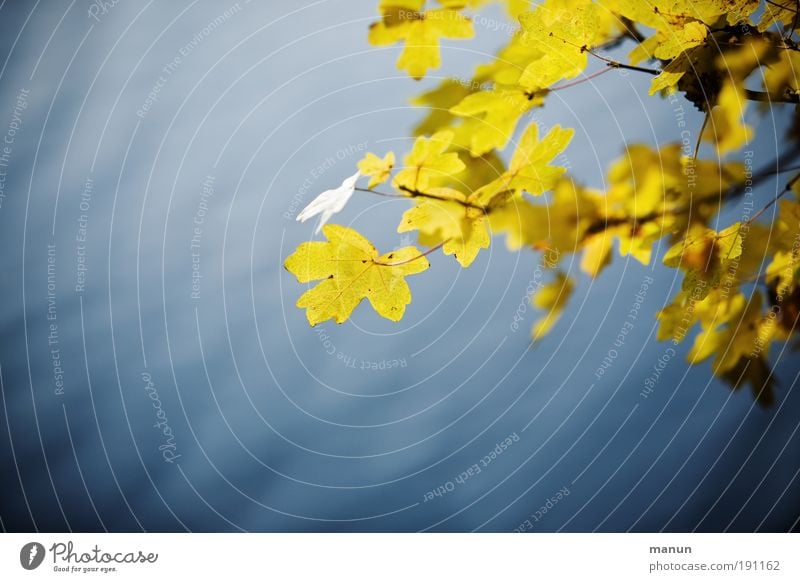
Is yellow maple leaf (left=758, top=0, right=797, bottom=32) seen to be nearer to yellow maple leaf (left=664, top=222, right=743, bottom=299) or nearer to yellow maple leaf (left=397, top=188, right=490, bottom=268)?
yellow maple leaf (left=664, top=222, right=743, bottom=299)

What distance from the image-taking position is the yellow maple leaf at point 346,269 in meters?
0.49

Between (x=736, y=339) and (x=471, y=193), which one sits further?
(x=736, y=339)

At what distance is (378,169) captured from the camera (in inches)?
20.1

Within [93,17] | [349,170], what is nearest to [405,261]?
[349,170]


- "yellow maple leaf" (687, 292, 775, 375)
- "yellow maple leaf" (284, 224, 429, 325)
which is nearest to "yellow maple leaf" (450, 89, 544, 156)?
"yellow maple leaf" (284, 224, 429, 325)

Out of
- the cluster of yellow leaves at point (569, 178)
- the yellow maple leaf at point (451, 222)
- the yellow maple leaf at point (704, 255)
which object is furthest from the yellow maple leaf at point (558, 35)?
the yellow maple leaf at point (704, 255)

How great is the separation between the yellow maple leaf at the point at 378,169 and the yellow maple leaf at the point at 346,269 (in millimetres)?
61

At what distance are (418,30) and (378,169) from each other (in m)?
0.12

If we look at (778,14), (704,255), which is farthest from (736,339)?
(778,14)

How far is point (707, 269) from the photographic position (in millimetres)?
604

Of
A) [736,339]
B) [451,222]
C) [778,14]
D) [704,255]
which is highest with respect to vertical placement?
[778,14]

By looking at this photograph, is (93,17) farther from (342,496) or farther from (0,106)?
(342,496)

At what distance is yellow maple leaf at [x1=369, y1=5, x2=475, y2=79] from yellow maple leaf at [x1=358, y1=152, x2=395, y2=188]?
90 millimetres

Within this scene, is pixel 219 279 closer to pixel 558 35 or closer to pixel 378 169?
pixel 378 169
